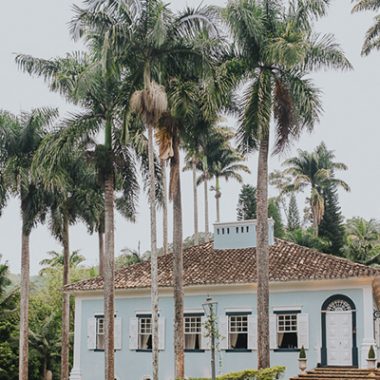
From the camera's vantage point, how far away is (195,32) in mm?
21859

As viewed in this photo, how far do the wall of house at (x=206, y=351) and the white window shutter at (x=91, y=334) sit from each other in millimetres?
182

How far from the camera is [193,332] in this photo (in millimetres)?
25484

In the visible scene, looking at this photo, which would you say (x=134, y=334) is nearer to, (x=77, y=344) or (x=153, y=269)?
(x=77, y=344)

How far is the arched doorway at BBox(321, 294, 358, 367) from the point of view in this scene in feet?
75.6

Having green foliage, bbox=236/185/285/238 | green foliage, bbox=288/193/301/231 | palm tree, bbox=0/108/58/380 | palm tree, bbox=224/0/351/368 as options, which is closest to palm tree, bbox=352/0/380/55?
palm tree, bbox=224/0/351/368

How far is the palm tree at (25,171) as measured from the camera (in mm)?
28245

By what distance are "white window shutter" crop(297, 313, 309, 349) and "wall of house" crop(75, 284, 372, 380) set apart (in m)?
0.14

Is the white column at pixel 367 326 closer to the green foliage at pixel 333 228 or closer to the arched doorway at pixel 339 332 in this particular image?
the arched doorway at pixel 339 332

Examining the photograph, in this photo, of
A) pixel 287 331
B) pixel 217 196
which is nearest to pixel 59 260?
pixel 217 196

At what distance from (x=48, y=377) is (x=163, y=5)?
21.6m

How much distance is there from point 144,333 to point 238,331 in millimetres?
3639

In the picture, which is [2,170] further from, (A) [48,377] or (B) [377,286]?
(B) [377,286]

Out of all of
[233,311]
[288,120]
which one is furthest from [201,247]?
[288,120]

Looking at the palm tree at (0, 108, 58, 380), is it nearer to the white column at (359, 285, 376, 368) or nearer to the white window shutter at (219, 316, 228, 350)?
the white window shutter at (219, 316, 228, 350)
